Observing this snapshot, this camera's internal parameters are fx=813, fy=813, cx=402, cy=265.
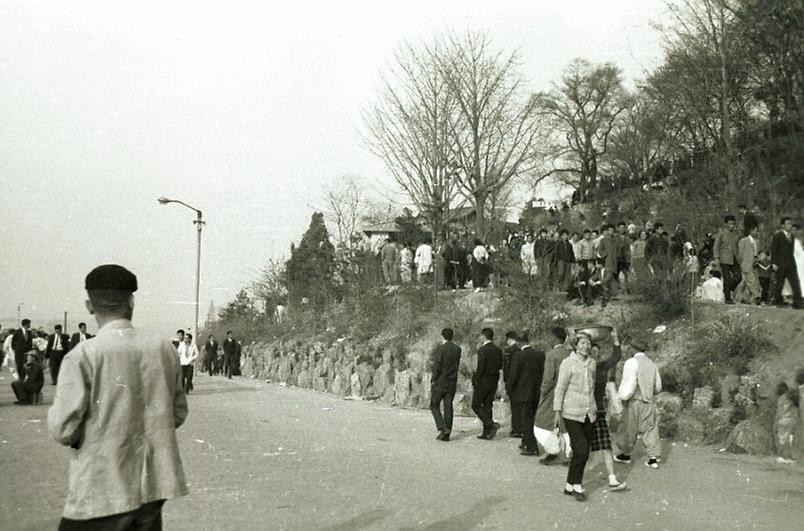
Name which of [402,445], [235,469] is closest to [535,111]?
[402,445]

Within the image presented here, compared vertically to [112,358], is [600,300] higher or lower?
higher

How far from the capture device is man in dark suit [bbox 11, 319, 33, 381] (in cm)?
1788

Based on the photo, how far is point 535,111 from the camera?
3139 cm

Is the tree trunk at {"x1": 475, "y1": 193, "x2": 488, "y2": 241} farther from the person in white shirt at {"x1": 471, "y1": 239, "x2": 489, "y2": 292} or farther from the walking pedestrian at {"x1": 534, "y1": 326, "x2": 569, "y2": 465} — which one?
the walking pedestrian at {"x1": 534, "y1": 326, "x2": 569, "y2": 465}

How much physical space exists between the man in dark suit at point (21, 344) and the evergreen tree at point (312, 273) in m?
15.0

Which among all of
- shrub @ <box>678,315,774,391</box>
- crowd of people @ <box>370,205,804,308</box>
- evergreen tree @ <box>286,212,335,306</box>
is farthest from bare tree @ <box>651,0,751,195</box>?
evergreen tree @ <box>286,212,335,306</box>

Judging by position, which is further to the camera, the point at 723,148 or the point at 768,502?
the point at 723,148

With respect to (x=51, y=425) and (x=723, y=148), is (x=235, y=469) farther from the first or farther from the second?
(x=723, y=148)

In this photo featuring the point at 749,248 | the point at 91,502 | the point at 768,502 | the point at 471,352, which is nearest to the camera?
the point at 91,502

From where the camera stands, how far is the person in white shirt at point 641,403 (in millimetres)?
10859

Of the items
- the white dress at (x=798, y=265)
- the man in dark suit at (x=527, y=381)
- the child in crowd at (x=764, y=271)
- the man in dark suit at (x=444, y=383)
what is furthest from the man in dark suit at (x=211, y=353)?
the white dress at (x=798, y=265)

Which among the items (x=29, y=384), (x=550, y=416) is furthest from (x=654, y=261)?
(x=29, y=384)

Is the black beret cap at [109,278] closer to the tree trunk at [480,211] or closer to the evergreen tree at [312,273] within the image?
the tree trunk at [480,211]

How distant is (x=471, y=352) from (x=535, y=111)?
14564 mm
